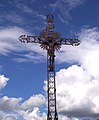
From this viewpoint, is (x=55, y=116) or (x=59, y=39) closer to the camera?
(x=55, y=116)

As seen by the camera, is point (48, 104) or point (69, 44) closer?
point (48, 104)

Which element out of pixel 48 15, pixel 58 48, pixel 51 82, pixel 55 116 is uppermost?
pixel 48 15

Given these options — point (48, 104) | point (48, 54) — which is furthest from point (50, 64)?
point (48, 104)

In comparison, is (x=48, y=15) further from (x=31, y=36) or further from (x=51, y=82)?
(x=51, y=82)

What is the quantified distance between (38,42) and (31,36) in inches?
99.2

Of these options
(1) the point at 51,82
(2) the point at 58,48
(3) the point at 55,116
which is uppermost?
(2) the point at 58,48

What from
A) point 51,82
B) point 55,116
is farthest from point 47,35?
point 55,116

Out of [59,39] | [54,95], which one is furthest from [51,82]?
[59,39]

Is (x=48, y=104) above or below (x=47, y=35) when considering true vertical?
below

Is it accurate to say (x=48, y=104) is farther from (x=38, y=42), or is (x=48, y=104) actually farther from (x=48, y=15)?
(x=48, y=15)

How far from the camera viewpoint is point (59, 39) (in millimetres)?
129375

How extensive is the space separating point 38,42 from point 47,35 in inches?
132

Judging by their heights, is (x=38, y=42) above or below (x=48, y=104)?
above

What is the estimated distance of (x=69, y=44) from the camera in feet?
431
